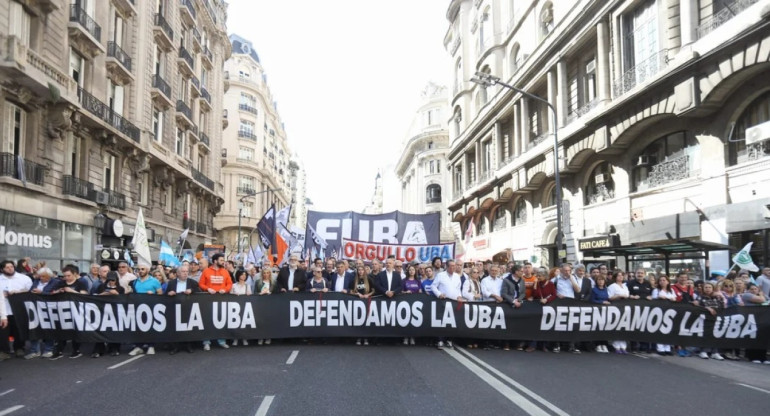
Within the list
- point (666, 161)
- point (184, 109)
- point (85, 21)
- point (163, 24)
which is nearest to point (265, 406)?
point (666, 161)

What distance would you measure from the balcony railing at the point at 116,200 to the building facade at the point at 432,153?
49157mm

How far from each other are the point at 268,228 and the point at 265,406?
10.9 m

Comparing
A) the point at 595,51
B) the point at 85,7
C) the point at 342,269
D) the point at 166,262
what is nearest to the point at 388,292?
the point at 342,269

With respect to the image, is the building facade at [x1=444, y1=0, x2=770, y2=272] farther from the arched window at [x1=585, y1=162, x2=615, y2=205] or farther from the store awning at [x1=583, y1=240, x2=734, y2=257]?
the store awning at [x1=583, y1=240, x2=734, y2=257]

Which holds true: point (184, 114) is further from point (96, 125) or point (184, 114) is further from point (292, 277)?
point (292, 277)

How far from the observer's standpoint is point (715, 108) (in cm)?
1667

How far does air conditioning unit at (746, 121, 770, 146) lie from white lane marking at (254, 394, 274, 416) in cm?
1428

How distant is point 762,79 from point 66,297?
17.9m

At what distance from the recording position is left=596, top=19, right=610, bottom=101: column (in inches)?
869

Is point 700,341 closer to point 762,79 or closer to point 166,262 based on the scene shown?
point 762,79

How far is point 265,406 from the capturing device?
6402 mm

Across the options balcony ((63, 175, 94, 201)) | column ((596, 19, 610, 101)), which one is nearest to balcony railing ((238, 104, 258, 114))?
balcony ((63, 175, 94, 201))

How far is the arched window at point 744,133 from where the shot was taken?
15.0 meters

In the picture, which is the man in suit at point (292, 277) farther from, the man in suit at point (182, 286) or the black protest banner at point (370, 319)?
the man in suit at point (182, 286)
